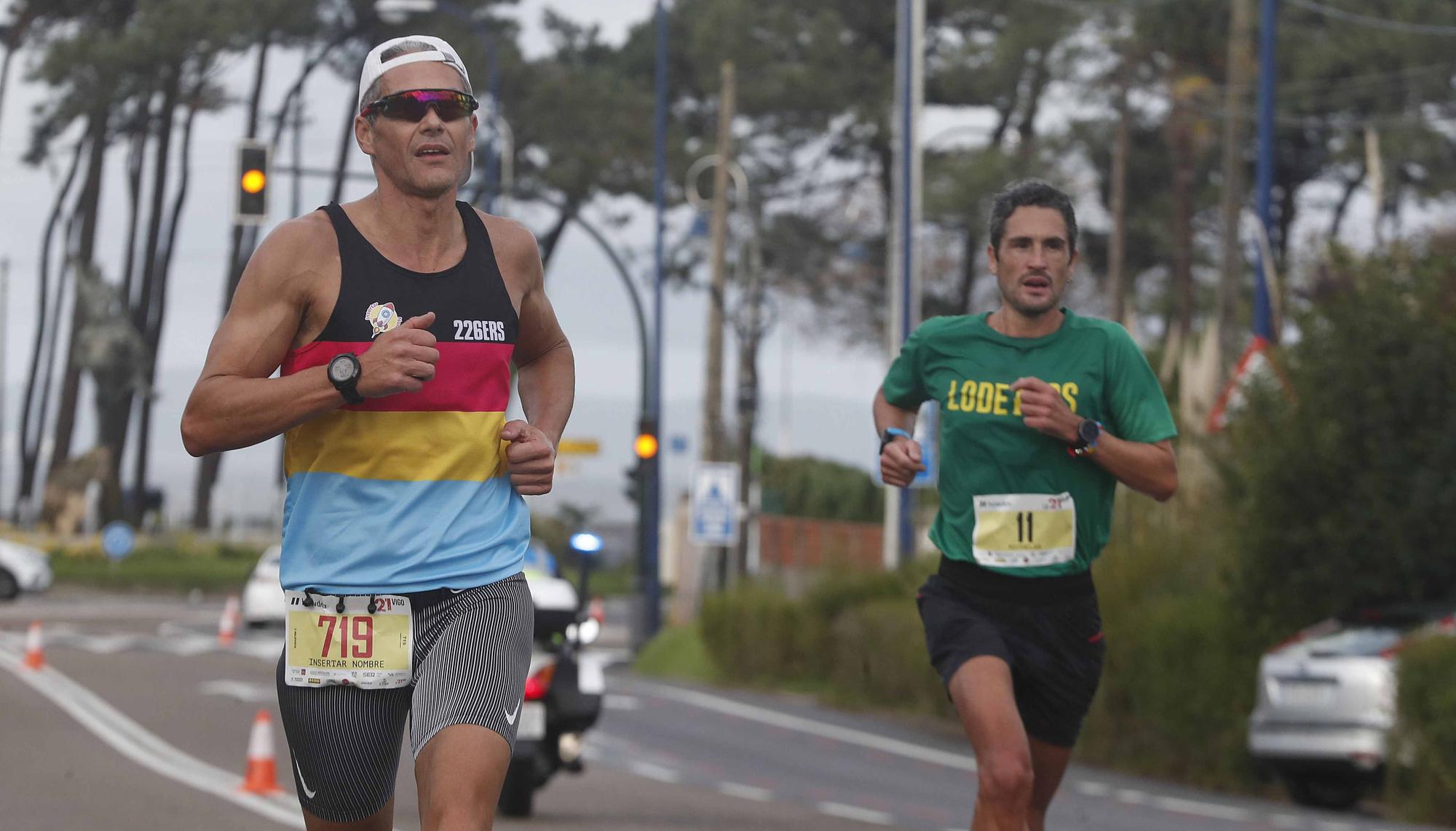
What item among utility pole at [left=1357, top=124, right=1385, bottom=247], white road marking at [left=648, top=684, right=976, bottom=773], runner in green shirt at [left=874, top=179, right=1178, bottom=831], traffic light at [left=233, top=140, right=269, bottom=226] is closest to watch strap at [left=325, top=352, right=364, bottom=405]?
runner in green shirt at [left=874, top=179, right=1178, bottom=831]

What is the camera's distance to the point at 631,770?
739 inches

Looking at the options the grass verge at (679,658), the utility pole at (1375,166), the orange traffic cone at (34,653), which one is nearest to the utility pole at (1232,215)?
the utility pole at (1375,166)

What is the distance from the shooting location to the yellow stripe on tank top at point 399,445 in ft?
16.4

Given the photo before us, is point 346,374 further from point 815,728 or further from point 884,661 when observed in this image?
point 884,661

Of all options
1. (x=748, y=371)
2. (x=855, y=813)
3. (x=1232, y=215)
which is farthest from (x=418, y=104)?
(x=748, y=371)

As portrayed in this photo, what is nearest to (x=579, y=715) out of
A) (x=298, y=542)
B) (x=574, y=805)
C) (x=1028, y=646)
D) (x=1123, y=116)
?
(x=574, y=805)

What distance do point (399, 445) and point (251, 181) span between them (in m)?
23.7

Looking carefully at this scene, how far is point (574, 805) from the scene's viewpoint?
14891mm

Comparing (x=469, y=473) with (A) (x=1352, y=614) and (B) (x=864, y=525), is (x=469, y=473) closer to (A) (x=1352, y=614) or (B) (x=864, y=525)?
(A) (x=1352, y=614)

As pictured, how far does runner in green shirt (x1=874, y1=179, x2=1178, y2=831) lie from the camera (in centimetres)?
698

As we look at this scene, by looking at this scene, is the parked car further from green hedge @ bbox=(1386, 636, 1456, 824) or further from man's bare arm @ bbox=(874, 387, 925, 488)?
man's bare arm @ bbox=(874, 387, 925, 488)

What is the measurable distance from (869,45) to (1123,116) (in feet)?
25.4

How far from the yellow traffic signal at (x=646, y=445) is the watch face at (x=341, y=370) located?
90.8ft

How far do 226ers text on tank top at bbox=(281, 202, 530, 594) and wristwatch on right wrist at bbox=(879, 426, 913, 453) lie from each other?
2.20 meters
